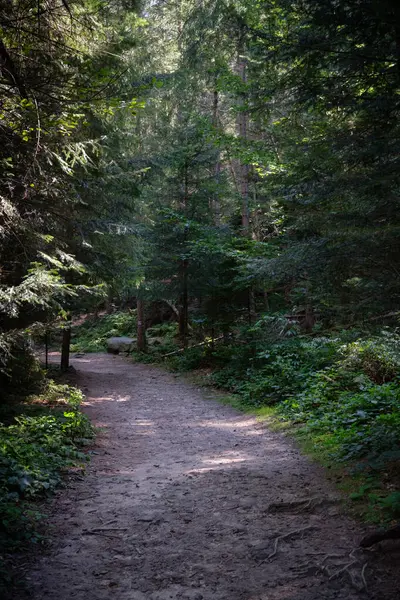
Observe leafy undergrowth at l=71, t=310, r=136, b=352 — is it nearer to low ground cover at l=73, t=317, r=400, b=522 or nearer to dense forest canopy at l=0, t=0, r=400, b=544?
dense forest canopy at l=0, t=0, r=400, b=544

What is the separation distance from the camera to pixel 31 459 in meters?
6.25

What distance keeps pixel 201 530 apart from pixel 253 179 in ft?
52.5

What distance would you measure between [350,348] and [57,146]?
763cm

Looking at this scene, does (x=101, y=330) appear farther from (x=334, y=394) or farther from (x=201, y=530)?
(x=201, y=530)

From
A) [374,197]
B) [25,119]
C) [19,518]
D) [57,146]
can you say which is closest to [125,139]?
[57,146]

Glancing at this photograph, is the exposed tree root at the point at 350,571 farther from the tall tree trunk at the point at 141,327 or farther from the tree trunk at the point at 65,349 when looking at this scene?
the tall tree trunk at the point at 141,327

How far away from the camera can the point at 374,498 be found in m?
4.49

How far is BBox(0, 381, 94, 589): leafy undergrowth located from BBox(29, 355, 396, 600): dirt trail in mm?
276

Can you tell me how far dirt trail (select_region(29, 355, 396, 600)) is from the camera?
3.57m

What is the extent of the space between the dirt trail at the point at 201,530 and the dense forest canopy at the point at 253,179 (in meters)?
1.27

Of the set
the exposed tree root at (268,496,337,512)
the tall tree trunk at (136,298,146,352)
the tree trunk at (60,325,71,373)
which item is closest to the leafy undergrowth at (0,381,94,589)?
the exposed tree root at (268,496,337,512)

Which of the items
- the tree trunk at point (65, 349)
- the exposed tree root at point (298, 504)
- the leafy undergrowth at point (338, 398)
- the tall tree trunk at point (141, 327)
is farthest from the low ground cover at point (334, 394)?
the tall tree trunk at point (141, 327)

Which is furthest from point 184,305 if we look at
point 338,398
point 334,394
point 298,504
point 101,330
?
point 298,504

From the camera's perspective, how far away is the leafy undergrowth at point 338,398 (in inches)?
203
